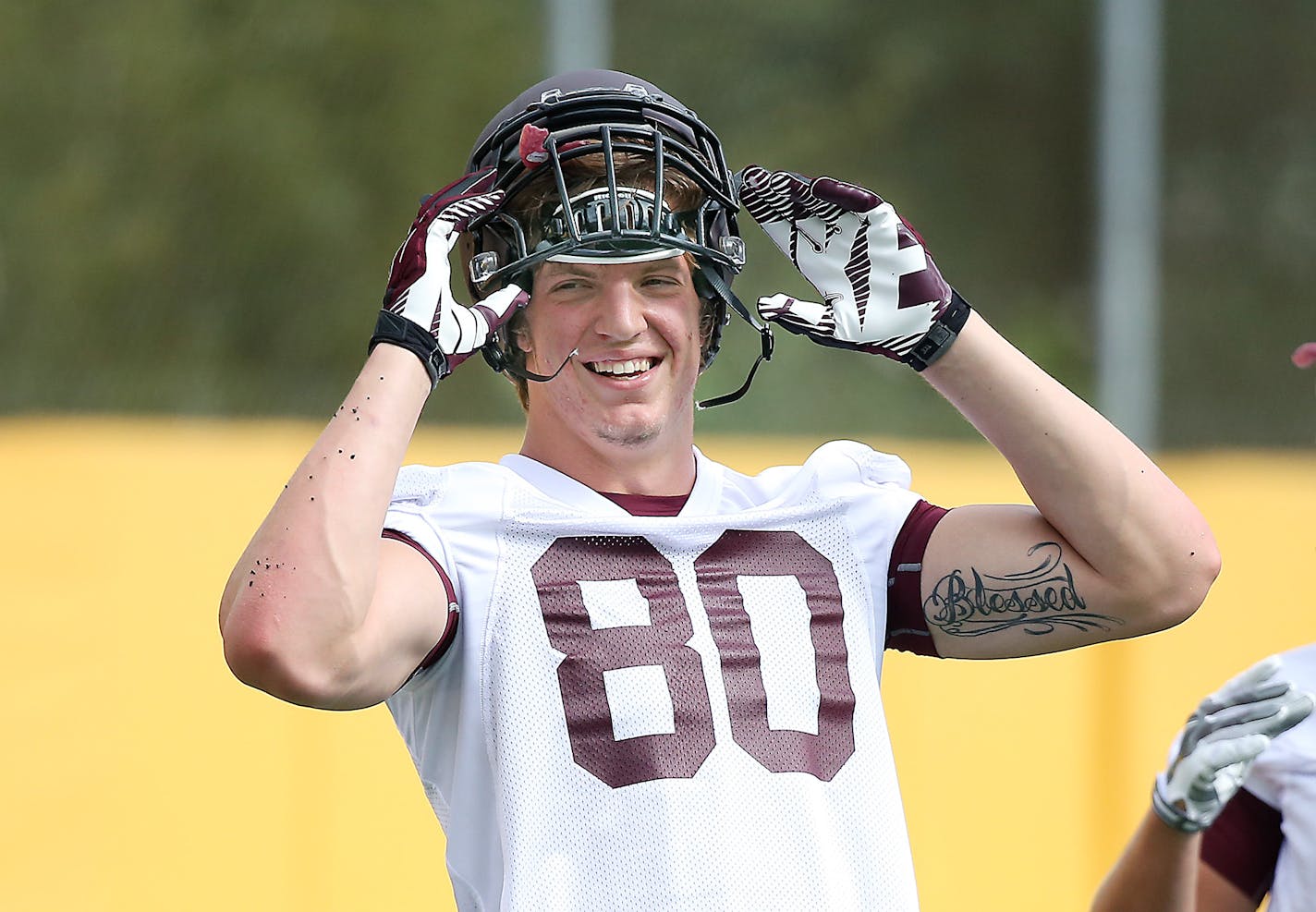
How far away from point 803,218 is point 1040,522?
0.49 meters

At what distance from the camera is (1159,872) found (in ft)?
7.11

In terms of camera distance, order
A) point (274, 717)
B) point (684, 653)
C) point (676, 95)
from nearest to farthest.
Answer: point (684, 653)
point (274, 717)
point (676, 95)

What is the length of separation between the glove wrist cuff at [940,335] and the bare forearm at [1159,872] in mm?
721

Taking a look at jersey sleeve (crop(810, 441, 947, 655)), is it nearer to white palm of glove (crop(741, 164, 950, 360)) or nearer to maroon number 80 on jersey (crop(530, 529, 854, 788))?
maroon number 80 on jersey (crop(530, 529, 854, 788))

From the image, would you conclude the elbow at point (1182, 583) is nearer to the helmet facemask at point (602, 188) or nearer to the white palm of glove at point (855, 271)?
the white palm of glove at point (855, 271)

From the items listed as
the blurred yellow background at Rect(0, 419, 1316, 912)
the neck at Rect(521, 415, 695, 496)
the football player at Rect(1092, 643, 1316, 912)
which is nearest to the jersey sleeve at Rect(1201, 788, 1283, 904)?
the football player at Rect(1092, 643, 1316, 912)

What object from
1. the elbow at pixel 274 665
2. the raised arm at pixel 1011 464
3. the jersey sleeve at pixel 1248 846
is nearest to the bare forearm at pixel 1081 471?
the raised arm at pixel 1011 464

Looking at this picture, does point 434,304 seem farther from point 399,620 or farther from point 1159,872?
point 1159,872

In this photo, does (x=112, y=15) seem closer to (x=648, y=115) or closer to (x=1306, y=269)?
(x=648, y=115)

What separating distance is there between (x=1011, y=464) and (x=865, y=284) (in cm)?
28

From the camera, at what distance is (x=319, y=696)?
1720mm

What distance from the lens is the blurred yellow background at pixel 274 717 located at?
2.98 meters

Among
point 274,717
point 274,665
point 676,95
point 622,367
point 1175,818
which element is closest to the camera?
point 274,665

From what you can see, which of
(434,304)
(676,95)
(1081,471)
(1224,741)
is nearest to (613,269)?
(434,304)
